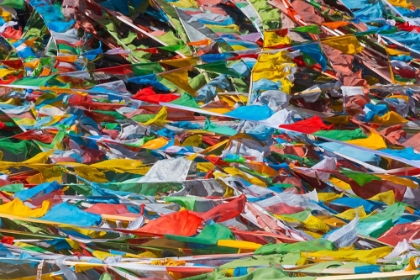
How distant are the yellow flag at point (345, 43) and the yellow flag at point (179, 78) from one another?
1.04 metres

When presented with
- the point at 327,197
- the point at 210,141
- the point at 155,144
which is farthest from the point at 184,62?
the point at 327,197

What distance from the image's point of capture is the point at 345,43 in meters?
6.05

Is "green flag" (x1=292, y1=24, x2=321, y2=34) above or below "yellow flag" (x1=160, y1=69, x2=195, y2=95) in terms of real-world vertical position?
above

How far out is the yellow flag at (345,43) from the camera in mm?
6031

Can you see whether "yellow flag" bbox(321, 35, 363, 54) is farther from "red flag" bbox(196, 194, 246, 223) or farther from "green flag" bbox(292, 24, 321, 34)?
"red flag" bbox(196, 194, 246, 223)

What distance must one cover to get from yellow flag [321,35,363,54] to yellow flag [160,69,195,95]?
41.1 inches

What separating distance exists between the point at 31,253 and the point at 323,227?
4.55 feet

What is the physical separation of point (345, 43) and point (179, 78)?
1254mm

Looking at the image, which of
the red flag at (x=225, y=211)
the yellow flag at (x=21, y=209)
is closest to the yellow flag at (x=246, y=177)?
the red flag at (x=225, y=211)

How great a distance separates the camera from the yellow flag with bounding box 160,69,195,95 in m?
5.86

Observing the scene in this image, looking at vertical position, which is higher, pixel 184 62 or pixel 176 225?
pixel 176 225

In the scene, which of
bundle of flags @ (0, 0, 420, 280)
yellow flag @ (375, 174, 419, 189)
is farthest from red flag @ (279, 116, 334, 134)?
yellow flag @ (375, 174, 419, 189)

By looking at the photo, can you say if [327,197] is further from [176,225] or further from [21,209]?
[21,209]

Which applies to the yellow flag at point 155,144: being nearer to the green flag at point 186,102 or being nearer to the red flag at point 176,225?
the green flag at point 186,102
